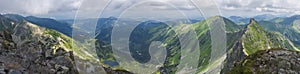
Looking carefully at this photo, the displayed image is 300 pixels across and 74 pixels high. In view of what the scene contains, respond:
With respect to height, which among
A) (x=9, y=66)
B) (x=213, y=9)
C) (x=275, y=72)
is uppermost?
(x=213, y=9)

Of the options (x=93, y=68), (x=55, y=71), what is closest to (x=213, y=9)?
(x=93, y=68)

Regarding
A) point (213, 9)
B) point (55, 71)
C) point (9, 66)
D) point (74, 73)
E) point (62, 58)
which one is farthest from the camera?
point (213, 9)

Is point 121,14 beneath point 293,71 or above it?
above

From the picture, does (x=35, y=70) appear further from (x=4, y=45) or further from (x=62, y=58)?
(x=62, y=58)

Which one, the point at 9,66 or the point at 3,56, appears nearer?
the point at 9,66

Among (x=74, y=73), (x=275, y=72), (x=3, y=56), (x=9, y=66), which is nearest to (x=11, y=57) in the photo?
(x=3, y=56)

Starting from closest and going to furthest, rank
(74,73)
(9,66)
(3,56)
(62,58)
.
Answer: (9,66), (3,56), (74,73), (62,58)
